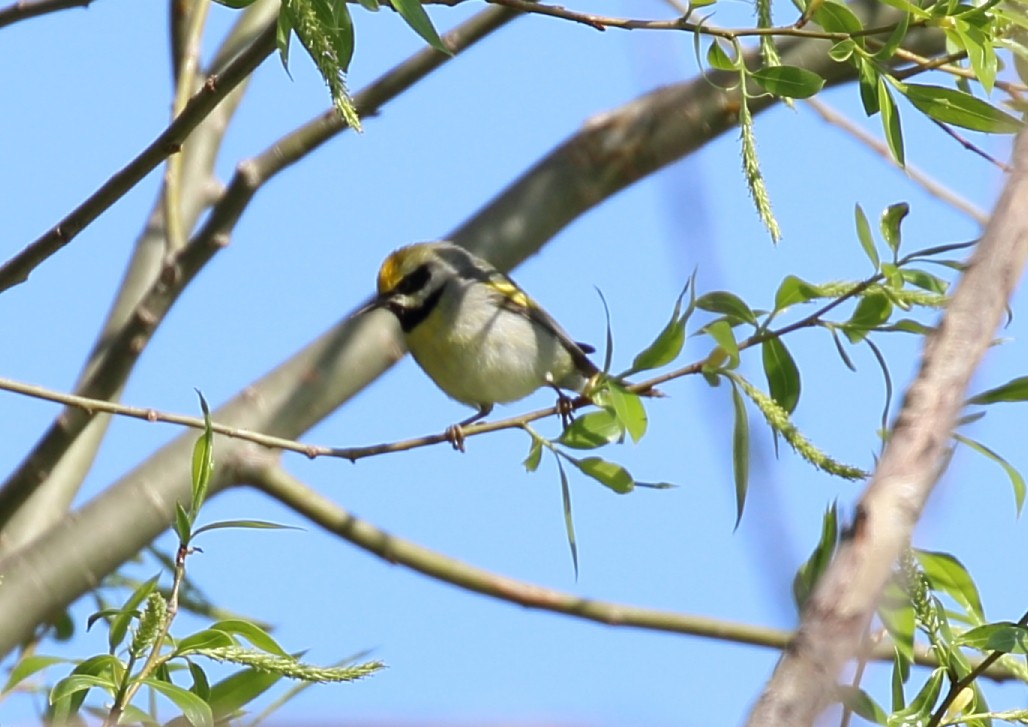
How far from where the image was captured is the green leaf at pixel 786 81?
1.91 meters

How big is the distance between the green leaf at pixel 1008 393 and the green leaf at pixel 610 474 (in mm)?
647

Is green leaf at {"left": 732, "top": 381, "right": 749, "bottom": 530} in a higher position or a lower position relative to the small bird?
lower

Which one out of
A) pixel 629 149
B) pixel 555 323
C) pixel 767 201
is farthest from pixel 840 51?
pixel 555 323

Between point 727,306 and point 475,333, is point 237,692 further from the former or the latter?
point 475,333

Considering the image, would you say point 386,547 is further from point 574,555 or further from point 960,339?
point 960,339

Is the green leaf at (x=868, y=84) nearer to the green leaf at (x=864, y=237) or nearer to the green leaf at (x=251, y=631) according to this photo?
the green leaf at (x=864, y=237)

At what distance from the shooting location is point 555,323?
4602 mm

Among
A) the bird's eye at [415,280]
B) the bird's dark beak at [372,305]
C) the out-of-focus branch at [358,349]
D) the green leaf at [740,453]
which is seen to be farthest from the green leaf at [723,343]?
the bird's eye at [415,280]

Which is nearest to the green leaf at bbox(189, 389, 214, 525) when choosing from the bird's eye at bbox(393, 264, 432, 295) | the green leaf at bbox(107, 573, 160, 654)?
the green leaf at bbox(107, 573, 160, 654)

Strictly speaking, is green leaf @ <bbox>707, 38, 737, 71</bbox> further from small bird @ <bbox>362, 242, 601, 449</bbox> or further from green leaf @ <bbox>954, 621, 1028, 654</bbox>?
small bird @ <bbox>362, 242, 601, 449</bbox>

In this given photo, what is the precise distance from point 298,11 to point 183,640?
0.76 metres

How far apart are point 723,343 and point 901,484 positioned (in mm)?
1410

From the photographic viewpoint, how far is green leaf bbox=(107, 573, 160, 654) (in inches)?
71.7

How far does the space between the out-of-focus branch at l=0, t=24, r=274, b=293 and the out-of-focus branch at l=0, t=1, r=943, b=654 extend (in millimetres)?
1139
